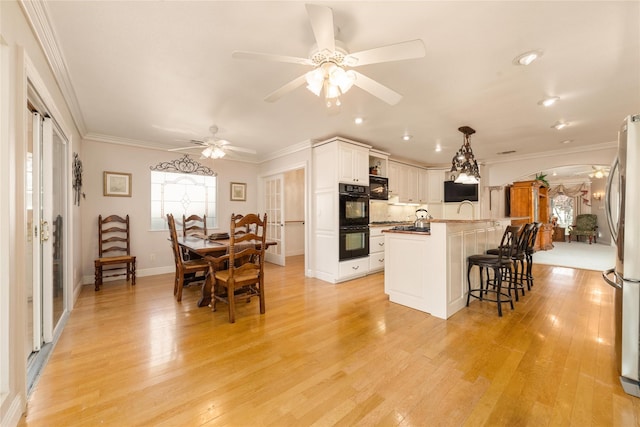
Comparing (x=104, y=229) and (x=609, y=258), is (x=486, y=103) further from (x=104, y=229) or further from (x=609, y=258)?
(x=609, y=258)

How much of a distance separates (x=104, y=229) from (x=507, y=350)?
5741 mm

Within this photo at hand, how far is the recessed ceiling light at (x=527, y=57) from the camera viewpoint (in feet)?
6.77

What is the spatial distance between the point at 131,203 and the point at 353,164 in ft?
13.3

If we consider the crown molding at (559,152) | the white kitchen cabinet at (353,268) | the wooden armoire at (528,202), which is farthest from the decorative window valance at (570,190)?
the white kitchen cabinet at (353,268)

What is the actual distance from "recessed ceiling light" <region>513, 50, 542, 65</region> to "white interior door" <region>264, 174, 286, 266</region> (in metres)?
4.26

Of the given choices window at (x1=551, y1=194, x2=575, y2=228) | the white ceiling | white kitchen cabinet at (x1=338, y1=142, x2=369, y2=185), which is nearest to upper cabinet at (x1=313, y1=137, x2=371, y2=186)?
white kitchen cabinet at (x1=338, y1=142, x2=369, y2=185)

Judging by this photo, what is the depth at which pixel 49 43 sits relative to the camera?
192 centimetres

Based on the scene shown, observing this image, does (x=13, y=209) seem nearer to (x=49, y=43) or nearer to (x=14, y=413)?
(x=14, y=413)

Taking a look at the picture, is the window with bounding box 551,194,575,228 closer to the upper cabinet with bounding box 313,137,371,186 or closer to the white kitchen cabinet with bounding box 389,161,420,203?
the white kitchen cabinet with bounding box 389,161,420,203

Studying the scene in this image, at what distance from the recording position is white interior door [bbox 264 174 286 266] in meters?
5.71

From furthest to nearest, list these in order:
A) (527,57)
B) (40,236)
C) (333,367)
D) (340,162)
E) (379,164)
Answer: (379,164)
(340,162)
(40,236)
(527,57)
(333,367)

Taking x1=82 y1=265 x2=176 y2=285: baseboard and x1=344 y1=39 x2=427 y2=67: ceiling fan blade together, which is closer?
x1=344 y1=39 x2=427 y2=67: ceiling fan blade

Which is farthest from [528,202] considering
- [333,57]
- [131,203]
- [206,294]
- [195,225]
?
[131,203]

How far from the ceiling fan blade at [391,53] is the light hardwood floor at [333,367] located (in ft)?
6.90
